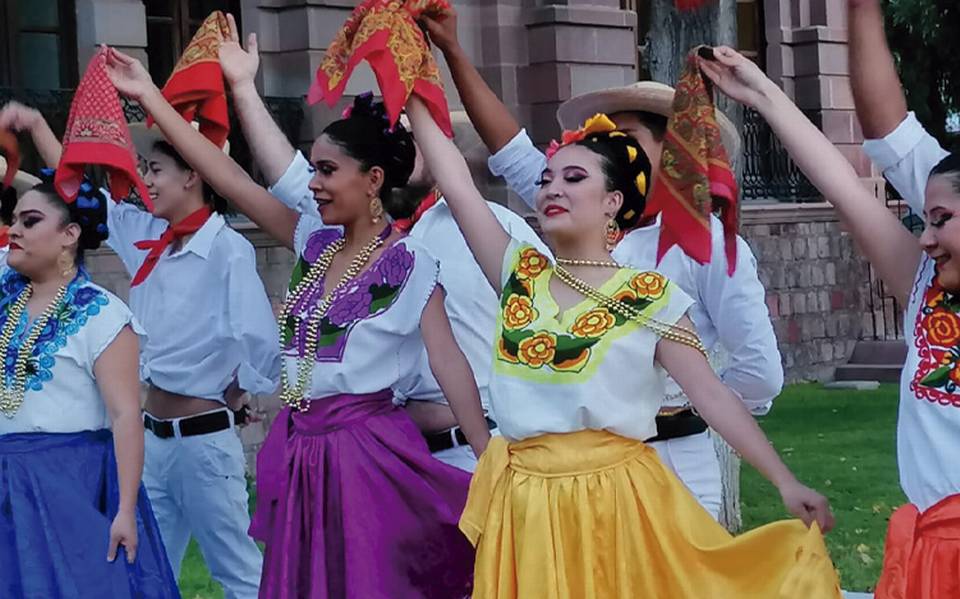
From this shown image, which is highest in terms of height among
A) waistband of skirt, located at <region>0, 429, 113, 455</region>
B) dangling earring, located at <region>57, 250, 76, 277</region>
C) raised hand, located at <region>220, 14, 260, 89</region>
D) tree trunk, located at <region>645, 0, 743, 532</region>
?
tree trunk, located at <region>645, 0, 743, 532</region>

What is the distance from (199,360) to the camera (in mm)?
6027

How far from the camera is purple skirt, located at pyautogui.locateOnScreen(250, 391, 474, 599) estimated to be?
4562mm

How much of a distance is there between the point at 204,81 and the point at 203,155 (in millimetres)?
286

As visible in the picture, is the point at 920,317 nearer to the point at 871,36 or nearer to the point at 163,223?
the point at 871,36

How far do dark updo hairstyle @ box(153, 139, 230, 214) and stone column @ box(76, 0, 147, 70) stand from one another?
15.4 feet

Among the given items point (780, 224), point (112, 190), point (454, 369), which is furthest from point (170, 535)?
point (780, 224)

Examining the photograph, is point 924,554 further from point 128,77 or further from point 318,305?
point 128,77

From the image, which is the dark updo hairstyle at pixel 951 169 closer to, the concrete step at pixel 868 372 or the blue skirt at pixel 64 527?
the blue skirt at pixel 64 527

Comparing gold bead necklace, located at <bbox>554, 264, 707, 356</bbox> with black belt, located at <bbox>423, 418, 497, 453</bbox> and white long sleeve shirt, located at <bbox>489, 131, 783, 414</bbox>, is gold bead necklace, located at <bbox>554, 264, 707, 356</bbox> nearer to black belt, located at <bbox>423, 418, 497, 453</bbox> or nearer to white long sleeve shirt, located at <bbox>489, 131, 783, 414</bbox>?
white long sleeve shirt, located at <bbox>489, 131, 783, 414</bbox>

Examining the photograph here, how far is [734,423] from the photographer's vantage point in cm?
→ 395

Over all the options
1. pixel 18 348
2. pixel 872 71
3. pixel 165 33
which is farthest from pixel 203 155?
pixel 165 33

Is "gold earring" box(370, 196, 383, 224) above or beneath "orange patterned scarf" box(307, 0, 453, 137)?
beneath

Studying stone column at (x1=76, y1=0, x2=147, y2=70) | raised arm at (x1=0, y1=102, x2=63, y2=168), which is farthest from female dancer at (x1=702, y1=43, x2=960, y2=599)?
stone column at (x1=76, y1=0, x2=147, y2=70)

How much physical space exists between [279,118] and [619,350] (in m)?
7.80
